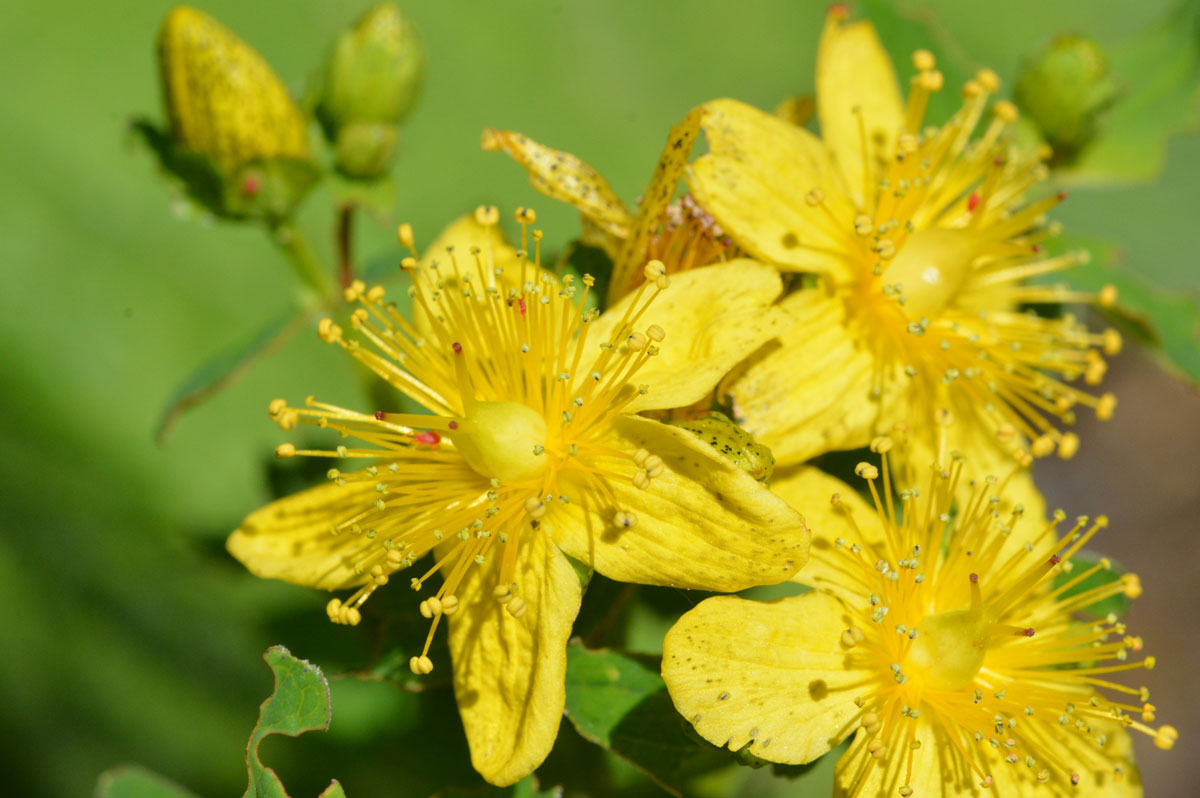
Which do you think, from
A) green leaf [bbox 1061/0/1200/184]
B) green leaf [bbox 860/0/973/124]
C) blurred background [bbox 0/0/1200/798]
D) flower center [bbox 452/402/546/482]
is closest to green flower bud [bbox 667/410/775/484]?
flower center [bbox 452/402/546/482]

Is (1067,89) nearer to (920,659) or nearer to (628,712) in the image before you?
(920,659)

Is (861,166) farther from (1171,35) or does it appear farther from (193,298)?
(193,298)

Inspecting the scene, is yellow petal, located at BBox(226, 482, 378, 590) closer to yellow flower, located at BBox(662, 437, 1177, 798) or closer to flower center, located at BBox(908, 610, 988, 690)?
yellow flower, located at BBox(662, 437, 1177, 798)

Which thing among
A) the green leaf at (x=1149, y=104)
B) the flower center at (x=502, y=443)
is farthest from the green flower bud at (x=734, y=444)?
the green leaf at (x=1149, y=104)

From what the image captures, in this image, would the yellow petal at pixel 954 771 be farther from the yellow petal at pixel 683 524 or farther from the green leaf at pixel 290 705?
the green leaf at pixel 290 705

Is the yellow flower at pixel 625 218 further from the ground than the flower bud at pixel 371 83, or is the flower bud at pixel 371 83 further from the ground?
the flower bud at pixel 371 83

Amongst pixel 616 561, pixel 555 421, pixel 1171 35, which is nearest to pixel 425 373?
pixel 555 421
